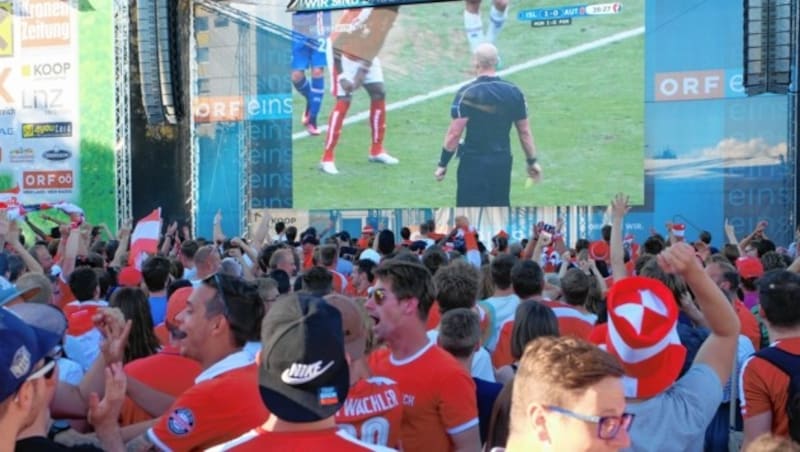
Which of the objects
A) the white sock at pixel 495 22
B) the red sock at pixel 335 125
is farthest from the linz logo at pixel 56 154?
the white sock at pixel 495 22

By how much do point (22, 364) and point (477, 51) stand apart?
1415 cm

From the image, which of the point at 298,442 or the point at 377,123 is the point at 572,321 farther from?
the point at 377,123

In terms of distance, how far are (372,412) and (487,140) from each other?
12856mm

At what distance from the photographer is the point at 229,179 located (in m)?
17.0

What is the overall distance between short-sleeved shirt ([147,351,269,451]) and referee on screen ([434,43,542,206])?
12911 millimetres

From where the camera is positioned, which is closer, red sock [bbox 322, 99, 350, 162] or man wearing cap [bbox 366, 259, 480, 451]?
man wearing cap [bbox 366, 259, 480, 451]

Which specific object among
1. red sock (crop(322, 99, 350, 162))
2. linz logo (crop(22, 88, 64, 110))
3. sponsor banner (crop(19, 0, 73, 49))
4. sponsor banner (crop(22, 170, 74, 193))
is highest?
sponsor banner (crop(19, 0, 73, 49))

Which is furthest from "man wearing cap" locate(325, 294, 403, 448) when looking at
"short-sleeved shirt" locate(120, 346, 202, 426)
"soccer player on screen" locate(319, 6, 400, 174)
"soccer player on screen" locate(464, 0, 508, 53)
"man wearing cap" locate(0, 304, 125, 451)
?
"soccer player on screen" locate(319, 6, 400, 174)

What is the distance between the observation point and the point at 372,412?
289cm

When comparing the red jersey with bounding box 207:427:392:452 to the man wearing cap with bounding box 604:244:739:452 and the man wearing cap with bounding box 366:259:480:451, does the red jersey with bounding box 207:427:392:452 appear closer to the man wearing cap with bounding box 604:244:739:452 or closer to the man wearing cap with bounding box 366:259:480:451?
the man wearing cap with bounding box 604:244:739:452

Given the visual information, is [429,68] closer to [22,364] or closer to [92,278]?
[92,278]

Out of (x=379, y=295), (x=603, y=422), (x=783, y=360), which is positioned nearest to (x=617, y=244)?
(x=783, y=360)

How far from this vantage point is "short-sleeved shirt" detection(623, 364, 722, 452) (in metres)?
2.66

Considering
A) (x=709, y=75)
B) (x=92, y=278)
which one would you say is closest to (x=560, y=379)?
(x=92, y=278)
